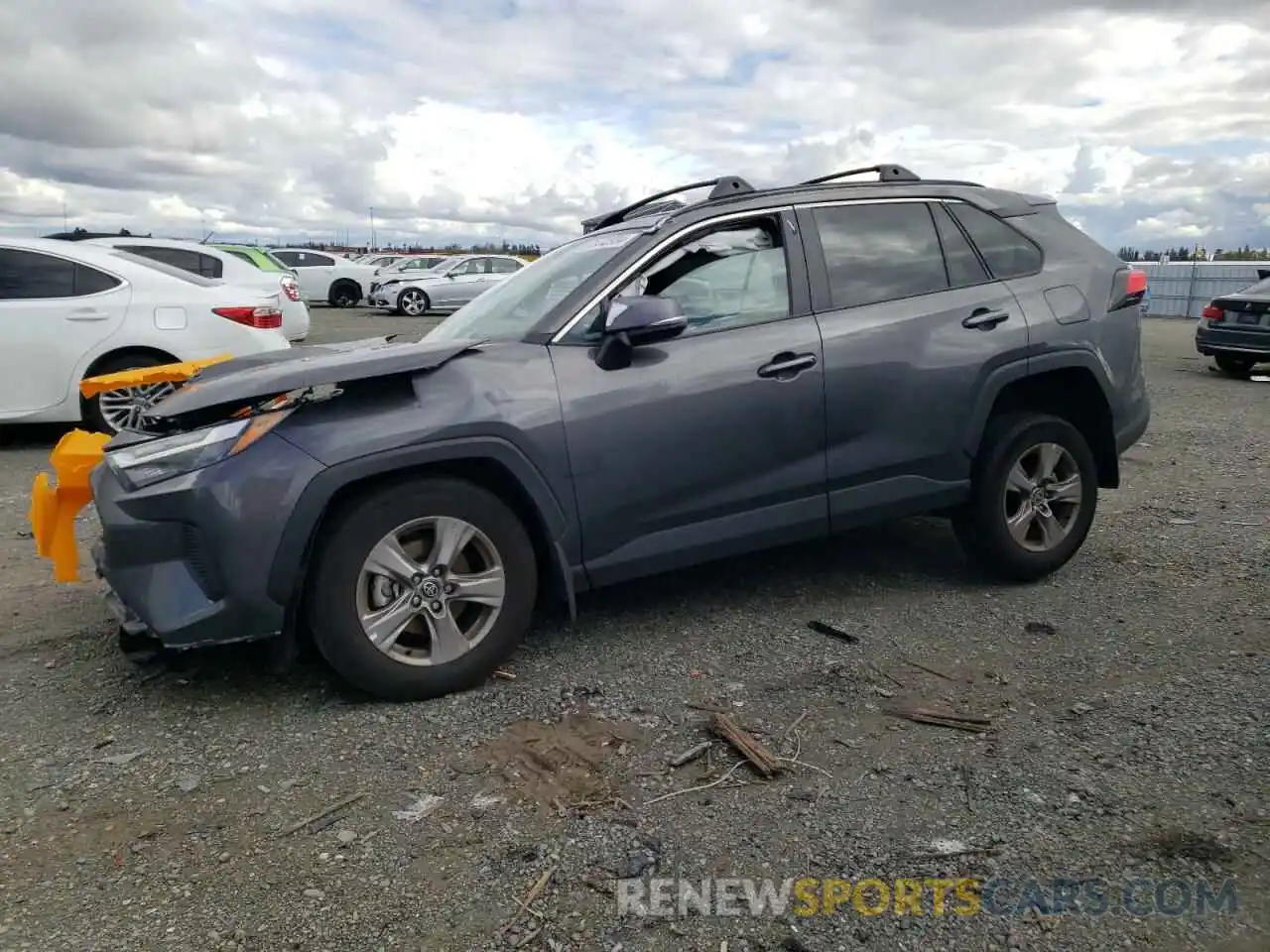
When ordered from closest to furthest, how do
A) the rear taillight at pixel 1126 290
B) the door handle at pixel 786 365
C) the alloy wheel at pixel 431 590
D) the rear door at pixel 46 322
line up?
the alloy wheel at pixel 431 590 < the door handle at pixel 786 365 < the rear taillight at pixel 1126 290 < the rear door at pixel 46 322

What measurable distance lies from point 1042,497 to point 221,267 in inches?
423

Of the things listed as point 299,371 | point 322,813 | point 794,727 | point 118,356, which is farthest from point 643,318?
point 118,356

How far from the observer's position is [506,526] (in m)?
3.54

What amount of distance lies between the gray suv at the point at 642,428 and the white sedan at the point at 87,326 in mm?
4094

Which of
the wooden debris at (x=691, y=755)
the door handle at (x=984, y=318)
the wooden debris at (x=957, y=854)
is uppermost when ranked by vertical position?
the door handle at (x=984, y=318)

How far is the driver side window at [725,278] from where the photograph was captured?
13.1 ft

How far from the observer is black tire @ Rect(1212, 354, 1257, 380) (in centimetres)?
1315

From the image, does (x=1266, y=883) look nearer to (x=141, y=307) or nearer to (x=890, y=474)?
(x=890, y=474)

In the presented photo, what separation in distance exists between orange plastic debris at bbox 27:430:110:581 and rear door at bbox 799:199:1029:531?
9.24 feet

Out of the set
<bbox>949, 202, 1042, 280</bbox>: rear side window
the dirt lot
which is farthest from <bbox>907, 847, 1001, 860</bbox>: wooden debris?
<bbox>949, 202, 1042, 280</bbox>: rear side window

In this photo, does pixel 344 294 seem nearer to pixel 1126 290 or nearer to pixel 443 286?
pixel 443 286

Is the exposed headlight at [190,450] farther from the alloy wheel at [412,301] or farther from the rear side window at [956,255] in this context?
the alloy wheel at [412,301]

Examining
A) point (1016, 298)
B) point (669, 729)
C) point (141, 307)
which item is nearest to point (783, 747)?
point (669, 729)

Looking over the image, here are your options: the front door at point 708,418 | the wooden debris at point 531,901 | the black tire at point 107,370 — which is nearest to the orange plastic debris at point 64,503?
the front door at point 708,418
